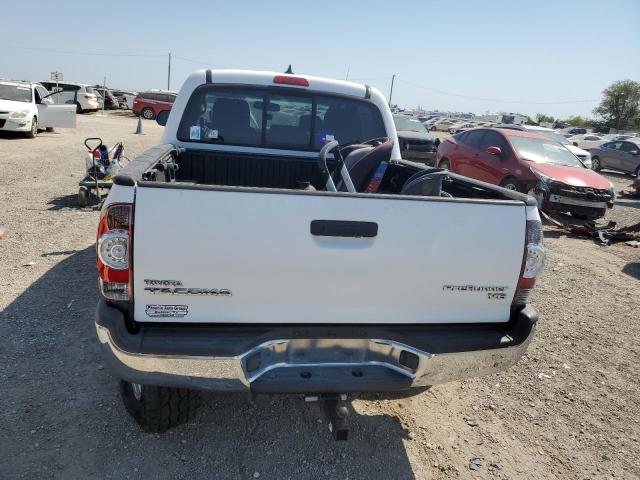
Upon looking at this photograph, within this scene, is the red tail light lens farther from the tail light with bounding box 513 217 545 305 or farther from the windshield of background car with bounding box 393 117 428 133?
the windshield of background car with bounding box 393 117 428 133

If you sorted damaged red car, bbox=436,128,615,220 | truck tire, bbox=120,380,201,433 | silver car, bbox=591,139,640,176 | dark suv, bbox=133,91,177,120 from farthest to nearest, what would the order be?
dark suv, bbox=133,91,177,120, silver car, bbox=591,139,640,176, damaged red car, bbox=436,128,615,220, truck tire, bbox=120,380,201,433

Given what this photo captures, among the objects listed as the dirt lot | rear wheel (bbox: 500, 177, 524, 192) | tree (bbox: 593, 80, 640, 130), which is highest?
tree (bbox: 593, 80, 640, 130)

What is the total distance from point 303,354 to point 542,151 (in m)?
9.60

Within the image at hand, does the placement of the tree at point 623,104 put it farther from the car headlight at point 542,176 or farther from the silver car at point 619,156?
the car headlight at point 542,176

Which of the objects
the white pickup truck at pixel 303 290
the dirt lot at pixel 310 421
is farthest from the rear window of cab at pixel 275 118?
the dirt lot at pixel 310 421

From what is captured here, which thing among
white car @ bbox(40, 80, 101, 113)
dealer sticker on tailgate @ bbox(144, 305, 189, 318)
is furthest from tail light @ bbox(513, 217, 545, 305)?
white car @ bbox(40, 80, 101, 113)

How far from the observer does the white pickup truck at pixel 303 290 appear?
2059 millimetres

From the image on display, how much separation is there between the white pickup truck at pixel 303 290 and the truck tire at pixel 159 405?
10 millimetres

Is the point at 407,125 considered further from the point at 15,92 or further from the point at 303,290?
the point at 303,290

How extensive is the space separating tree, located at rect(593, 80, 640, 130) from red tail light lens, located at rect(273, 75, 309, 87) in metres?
79.1

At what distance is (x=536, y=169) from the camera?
9.30m

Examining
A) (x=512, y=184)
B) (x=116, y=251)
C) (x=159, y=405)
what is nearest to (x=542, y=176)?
(x=512, y=184)

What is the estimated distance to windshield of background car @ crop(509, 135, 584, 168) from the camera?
A: 988cm

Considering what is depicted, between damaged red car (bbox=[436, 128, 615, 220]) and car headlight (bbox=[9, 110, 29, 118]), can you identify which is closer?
damaged red car (bbox=[436, 128, 615, 220])
